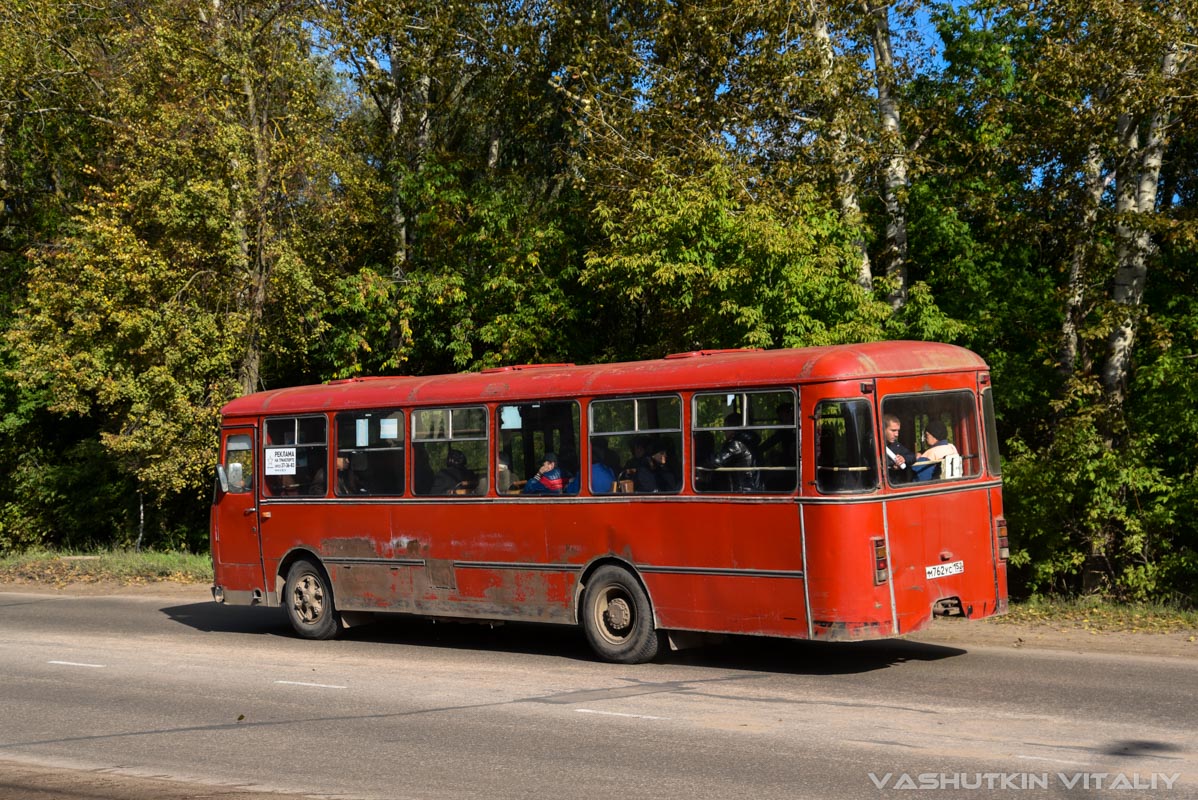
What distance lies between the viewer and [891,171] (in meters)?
22.7

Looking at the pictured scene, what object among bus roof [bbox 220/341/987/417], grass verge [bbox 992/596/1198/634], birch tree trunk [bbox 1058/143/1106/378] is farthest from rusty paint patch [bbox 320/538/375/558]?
birch tree trunk [bbox 1058/143/1106/378]

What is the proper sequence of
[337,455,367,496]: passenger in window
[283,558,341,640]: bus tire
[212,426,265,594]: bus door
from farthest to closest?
[212,426,265,594]: bus door < [283,558,341,640]: bus tire < [337,455,367,496]: passenger in window

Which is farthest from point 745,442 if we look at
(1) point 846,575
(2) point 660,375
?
(1) point 846,575

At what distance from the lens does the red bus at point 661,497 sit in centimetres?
1109

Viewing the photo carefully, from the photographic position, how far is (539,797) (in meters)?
7.59

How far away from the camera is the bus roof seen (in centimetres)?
1132

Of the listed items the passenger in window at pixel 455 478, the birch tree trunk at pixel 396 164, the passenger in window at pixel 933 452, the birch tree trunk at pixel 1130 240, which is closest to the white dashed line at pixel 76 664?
the passenger in window at pixel 455 478

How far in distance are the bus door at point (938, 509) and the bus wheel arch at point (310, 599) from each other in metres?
6.71

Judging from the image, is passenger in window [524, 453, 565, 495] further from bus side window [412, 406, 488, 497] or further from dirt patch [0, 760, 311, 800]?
dirt patch [0, 760, 311, 800]

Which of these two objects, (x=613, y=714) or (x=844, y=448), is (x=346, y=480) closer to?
(x=613, y=714)

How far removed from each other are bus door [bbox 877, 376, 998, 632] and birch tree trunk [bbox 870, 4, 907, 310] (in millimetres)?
10348

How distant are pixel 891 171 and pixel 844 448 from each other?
1271cm

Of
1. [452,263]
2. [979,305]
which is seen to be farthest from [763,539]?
[452,263]

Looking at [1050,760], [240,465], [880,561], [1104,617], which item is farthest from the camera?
[240,465]
